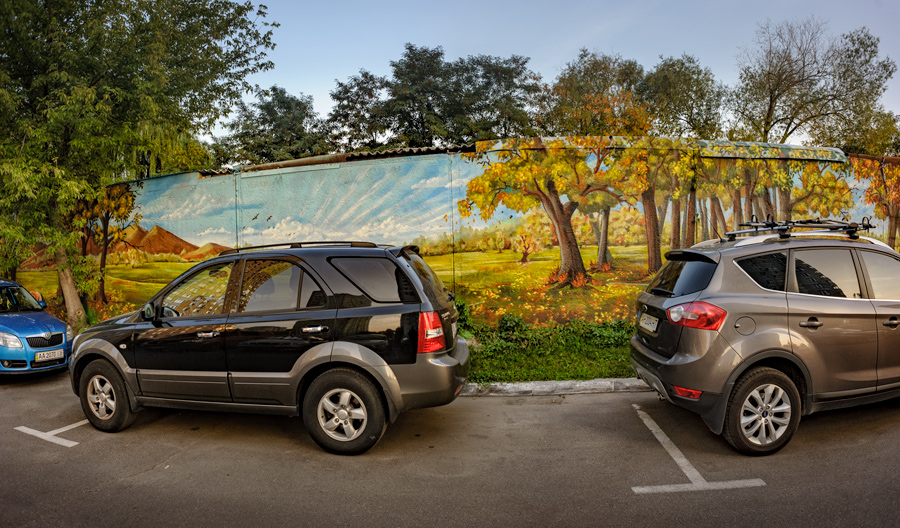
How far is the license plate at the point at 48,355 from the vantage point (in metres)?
7.39

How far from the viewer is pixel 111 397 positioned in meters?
5.30

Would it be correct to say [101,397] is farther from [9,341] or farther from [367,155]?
[367,155]

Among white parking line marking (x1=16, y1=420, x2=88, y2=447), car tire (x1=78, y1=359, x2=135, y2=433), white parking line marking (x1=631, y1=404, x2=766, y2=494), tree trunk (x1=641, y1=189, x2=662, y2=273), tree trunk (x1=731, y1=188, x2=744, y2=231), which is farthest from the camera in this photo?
tree trunk (x1=731, y1=188, x2=744, y2=231)

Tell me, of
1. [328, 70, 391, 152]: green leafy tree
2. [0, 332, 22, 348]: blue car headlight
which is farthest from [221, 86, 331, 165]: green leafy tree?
[0, 332, 22, 348]: blue car headlight

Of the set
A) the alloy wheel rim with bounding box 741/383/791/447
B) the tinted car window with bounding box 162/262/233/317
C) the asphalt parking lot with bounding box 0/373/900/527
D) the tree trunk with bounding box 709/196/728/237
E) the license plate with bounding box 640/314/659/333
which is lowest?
the asphalt parking lot with bounding box 0/373/900/527

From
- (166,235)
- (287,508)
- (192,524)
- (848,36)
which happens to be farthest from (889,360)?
(848,36)

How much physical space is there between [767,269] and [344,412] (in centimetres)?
384

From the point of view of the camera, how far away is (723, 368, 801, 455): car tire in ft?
14.2

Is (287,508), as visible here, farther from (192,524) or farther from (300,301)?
(300,301)

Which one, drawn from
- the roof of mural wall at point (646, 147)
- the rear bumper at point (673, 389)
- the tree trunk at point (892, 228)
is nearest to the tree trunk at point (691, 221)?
the roof of mural wall at point (646, 147)

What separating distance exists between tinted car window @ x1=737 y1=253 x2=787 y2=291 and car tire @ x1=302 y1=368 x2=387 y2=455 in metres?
3.36

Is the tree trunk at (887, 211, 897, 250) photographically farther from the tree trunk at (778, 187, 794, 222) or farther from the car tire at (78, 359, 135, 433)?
the car tire at (78, 359, 135, 433)

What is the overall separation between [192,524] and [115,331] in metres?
2.63

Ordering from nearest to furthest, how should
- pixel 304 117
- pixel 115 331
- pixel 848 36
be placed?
1. pixel 115 331
2. pixel 848 36
3. pixel 304 117
